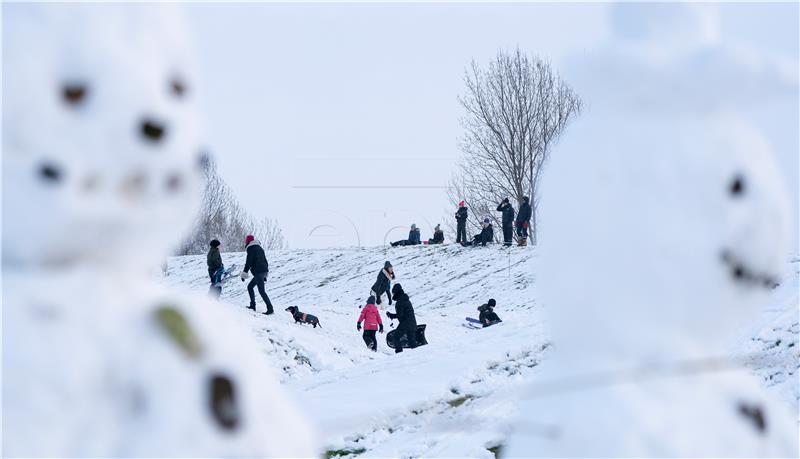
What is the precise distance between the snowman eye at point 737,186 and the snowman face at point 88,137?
1609 millimetres

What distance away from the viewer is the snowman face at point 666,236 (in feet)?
11.9

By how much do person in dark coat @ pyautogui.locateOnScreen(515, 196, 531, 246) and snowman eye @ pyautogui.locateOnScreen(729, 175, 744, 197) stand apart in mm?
22194

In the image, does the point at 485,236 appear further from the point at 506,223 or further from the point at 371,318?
the point at 371,318

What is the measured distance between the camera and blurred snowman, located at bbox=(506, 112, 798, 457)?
141 inches

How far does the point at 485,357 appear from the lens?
11.2 metres

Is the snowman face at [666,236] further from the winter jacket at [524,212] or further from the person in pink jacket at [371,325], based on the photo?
the winter jacket at [524,212]

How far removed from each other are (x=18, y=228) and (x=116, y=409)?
46cm

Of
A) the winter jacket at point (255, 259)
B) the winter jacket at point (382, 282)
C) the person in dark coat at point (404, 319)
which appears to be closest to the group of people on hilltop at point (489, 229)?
the winter jacket at point (382, 282)

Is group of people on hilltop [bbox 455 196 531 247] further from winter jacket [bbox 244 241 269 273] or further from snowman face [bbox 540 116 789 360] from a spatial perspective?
snowman face [bbox 540 116 789 360]

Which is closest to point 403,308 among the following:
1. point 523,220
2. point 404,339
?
point 404,339

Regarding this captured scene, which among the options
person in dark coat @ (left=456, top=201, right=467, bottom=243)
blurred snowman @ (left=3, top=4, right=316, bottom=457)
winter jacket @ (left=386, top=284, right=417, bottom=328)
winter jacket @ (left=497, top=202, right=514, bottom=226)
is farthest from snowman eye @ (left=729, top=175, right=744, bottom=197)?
person in dark coat @ (left=456, top=201, right=467, bottom=243)

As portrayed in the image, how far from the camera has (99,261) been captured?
2.92 m

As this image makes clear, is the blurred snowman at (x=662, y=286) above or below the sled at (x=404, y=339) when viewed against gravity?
above

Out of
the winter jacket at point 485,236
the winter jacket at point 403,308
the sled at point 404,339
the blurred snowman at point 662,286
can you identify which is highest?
the blurred snowman at point 662,286
